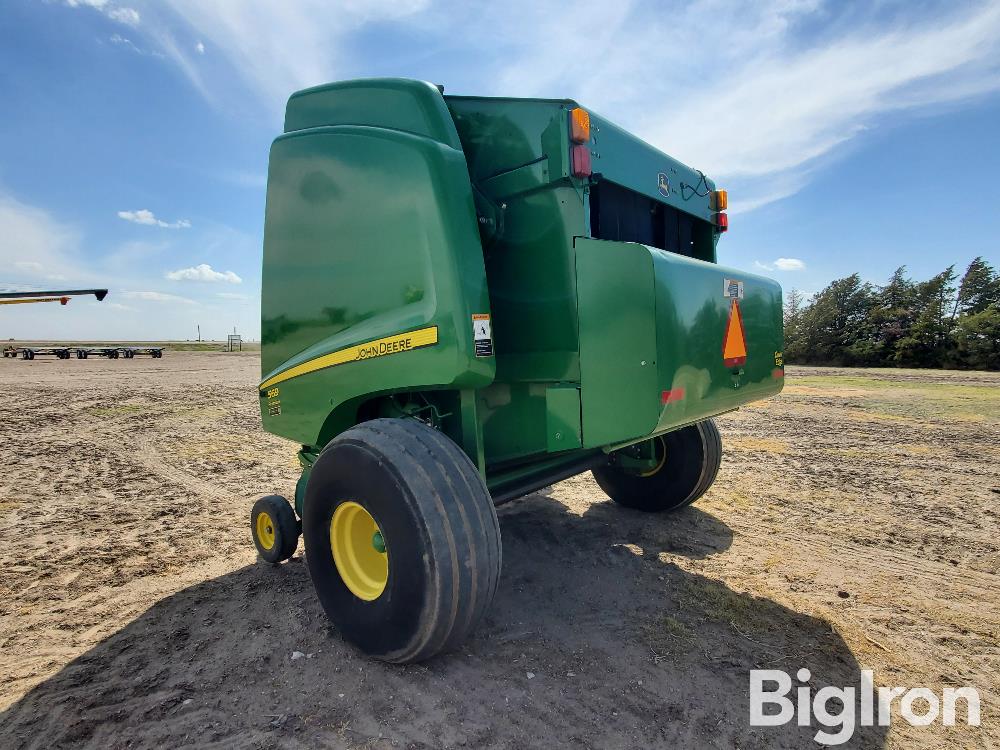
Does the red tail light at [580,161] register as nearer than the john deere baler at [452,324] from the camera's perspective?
No

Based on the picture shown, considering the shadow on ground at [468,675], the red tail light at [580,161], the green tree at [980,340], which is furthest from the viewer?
the green tree at [980,340]

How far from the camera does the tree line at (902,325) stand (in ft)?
79.5

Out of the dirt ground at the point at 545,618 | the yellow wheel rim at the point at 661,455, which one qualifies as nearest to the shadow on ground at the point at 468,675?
the dirt ground at the point at 545,618

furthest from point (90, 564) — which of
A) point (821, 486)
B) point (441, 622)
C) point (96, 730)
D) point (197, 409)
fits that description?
point (197, 409)

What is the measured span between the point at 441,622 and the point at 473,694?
0.36 metres

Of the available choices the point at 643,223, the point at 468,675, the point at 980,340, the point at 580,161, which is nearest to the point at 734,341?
the point at 643,223

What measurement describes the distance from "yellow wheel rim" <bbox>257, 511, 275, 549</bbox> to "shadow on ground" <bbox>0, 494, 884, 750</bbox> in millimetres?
219

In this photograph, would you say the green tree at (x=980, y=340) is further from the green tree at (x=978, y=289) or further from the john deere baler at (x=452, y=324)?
the john deere baler at (x=452, y=324)

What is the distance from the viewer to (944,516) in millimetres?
4531

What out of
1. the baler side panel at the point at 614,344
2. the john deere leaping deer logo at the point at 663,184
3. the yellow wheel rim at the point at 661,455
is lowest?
the yellow wheel rim at the point at 661,455

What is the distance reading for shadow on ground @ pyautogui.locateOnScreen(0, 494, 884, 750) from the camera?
2.17 meters

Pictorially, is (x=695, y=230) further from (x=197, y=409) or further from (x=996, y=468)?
(x=197, y=409)

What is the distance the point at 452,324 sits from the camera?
2539 mm

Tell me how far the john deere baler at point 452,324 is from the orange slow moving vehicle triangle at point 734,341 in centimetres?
2
